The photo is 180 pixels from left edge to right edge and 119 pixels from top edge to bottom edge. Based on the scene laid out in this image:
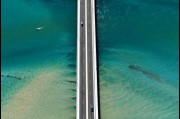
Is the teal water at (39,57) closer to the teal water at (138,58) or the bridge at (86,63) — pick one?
the bridge at (86,63)

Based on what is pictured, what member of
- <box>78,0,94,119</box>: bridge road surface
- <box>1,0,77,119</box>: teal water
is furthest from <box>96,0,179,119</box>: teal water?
<box>1,0,77,119</box>: teal water

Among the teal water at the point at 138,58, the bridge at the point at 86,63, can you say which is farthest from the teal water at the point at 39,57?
the teal water at the point at 138,58

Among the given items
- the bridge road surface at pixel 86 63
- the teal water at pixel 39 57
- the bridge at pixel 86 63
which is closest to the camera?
the bridge at pixel 86 63

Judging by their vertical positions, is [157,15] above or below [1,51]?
above

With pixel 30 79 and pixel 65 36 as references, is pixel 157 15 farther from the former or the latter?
pixel 30 79

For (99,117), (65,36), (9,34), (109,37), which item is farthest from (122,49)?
(9,34)

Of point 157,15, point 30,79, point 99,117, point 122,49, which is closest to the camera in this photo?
point 99,117

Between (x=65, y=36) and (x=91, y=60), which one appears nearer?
(x=91, y=60)

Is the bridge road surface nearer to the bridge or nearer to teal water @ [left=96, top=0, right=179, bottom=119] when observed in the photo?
the bridge
